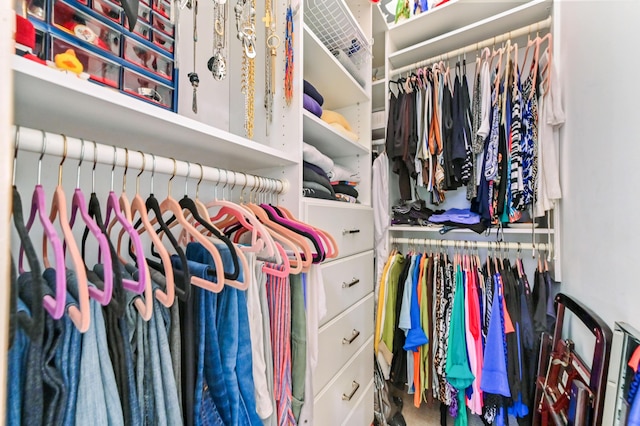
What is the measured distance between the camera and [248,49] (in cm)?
79

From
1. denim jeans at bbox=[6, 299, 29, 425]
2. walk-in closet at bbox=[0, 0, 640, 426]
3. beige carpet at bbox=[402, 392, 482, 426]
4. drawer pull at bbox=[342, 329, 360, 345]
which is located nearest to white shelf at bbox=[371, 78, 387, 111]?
walk-in closet at bbox=[0, 0, 640, 426]

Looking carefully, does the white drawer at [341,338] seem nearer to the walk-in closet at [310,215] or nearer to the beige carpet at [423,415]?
the walk-in closet at [310,215]

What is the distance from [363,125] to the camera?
4.83 ft

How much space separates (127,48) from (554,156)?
1.55 m

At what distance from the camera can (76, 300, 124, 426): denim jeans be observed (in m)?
0.37

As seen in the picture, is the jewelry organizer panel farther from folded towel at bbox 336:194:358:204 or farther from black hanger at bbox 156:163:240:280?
folded towel at bbox 336:194:358:204

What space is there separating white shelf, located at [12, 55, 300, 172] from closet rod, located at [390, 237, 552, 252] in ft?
3.45

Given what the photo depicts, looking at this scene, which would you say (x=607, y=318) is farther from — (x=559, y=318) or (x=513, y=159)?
(x=513, y=159)

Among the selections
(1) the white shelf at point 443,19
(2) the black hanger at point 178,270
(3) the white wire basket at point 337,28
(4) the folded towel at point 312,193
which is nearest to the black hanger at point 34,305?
(2) the black hanger at point 178,270

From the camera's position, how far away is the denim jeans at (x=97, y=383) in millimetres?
374

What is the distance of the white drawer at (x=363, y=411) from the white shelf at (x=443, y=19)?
1.98 meters

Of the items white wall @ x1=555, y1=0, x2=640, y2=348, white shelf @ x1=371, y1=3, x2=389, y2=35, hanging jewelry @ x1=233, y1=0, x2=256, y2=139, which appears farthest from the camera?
white shelf @ x1=371, y1=3, x2=389, y2=35

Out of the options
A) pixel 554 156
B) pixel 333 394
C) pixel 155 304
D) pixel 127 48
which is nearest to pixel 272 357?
pixel 155 304

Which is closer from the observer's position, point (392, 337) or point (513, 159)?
point (513, 159)
